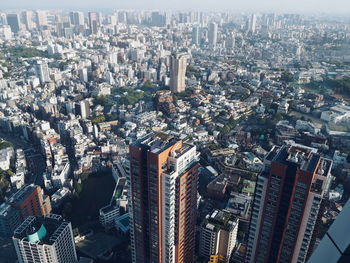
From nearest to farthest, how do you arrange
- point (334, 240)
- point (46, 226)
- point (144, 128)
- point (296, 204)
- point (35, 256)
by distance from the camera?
1. point (334, 240)
2. point (296, 204)
3. point (35, 256)
4. point (46, 226)
5. point (144, 128)

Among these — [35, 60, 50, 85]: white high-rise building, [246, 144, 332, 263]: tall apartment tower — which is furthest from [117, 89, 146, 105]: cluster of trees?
[246, 144, 332, 263]: tall apartment tower

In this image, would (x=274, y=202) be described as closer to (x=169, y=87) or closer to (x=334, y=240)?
(x=334, y=240)

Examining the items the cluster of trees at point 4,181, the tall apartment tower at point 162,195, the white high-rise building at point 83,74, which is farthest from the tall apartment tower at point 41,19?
the tall apartment tower at point 162,195

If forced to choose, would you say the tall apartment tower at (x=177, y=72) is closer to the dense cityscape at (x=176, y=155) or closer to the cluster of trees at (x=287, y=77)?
the dense cityscape at (x=176, y=155)

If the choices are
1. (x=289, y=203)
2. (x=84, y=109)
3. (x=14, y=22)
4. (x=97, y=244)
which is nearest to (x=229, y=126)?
(x=84, y=109)

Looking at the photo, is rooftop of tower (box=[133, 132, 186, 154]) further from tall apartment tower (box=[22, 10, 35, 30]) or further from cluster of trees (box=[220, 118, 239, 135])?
tall apartment tower (box=[22, 10, 35, 30])

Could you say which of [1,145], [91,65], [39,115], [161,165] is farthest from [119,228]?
[91,65]
